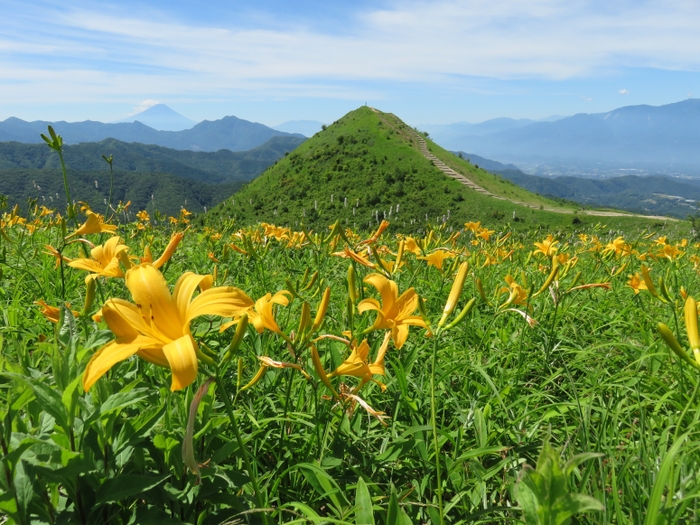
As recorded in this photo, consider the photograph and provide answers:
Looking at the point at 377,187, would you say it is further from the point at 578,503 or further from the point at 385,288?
the point at 578,503

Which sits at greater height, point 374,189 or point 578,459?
point 374,189

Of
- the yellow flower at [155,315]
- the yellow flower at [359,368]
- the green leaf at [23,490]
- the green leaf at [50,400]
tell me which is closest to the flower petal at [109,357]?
the yellow flower at [155,315]

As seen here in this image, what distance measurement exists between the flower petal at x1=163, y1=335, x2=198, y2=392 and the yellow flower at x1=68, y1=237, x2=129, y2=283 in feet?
2.54

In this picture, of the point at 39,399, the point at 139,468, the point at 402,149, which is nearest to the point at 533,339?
the point at 139,468

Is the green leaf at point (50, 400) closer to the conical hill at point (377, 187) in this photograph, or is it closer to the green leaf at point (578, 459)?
the green leaf at point (578, 459)

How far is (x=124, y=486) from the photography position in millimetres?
946

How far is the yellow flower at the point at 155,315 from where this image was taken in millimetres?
711

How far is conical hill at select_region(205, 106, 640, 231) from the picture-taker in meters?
53.2

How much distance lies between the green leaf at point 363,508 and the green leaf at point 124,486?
45 centimetres

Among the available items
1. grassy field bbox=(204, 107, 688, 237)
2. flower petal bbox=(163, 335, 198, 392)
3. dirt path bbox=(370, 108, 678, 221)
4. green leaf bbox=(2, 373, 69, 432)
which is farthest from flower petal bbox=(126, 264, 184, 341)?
dirt path bbox=(370, 108, 678, 221)

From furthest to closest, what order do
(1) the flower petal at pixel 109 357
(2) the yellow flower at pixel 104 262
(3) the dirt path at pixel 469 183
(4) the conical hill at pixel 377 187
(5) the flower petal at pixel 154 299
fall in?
(4) the conical hill at pixel 377 187 < (3) the dirt path at pixel 469 183 < (2) the yellow flower at pixel 104 262 < (5) the flower petal at pixel 154 299 < (1) the flower petal at pixel 109 357

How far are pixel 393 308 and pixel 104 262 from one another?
99 cm

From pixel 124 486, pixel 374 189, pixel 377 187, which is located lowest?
pixel 124 486

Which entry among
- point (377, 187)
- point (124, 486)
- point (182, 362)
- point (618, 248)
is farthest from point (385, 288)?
point (377, 187)
